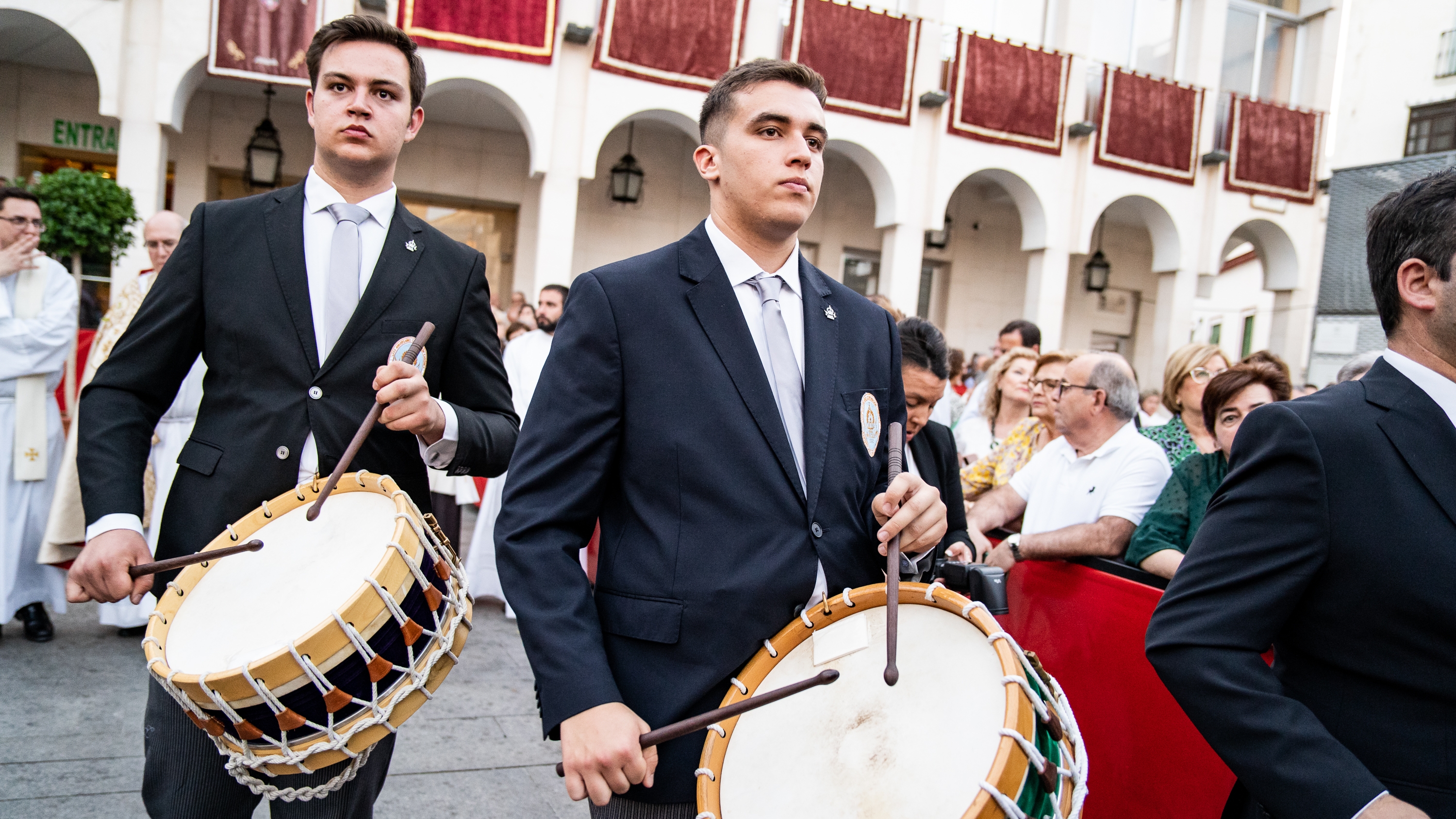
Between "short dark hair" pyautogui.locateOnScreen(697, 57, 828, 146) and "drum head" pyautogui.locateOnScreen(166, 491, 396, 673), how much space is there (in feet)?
3.54

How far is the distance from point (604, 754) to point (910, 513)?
0.65 m

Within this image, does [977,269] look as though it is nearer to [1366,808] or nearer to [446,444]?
[446,444]

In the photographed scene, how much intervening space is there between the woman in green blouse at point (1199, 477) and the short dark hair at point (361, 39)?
9.76 ft

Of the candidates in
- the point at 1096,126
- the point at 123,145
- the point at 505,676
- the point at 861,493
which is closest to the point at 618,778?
the point at 861,493

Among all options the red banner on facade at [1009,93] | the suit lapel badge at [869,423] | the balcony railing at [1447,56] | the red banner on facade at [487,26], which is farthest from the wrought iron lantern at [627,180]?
the balcony railing at [1447,56]

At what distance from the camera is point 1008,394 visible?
A: 6289 millimetres

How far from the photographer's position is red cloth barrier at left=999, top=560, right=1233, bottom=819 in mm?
2965

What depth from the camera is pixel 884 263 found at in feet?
48.3

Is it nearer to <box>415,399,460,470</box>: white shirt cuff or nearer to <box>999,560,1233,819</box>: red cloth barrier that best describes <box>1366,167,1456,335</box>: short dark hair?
<box>999,560,1233,819</box>: red cloth barrier

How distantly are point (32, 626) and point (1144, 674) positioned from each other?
5.47 meters

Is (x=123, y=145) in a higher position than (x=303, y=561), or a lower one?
higher

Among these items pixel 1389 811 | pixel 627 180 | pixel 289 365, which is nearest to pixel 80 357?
pixel 289 365

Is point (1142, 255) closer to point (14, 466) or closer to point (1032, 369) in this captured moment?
point (1032, 369)

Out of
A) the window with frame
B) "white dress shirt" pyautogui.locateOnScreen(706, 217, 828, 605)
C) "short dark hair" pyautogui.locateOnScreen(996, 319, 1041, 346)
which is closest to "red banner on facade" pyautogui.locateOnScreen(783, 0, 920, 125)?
"short dark hair" pyautogui.locateOnScreen(996, 319, 1041, 346)
